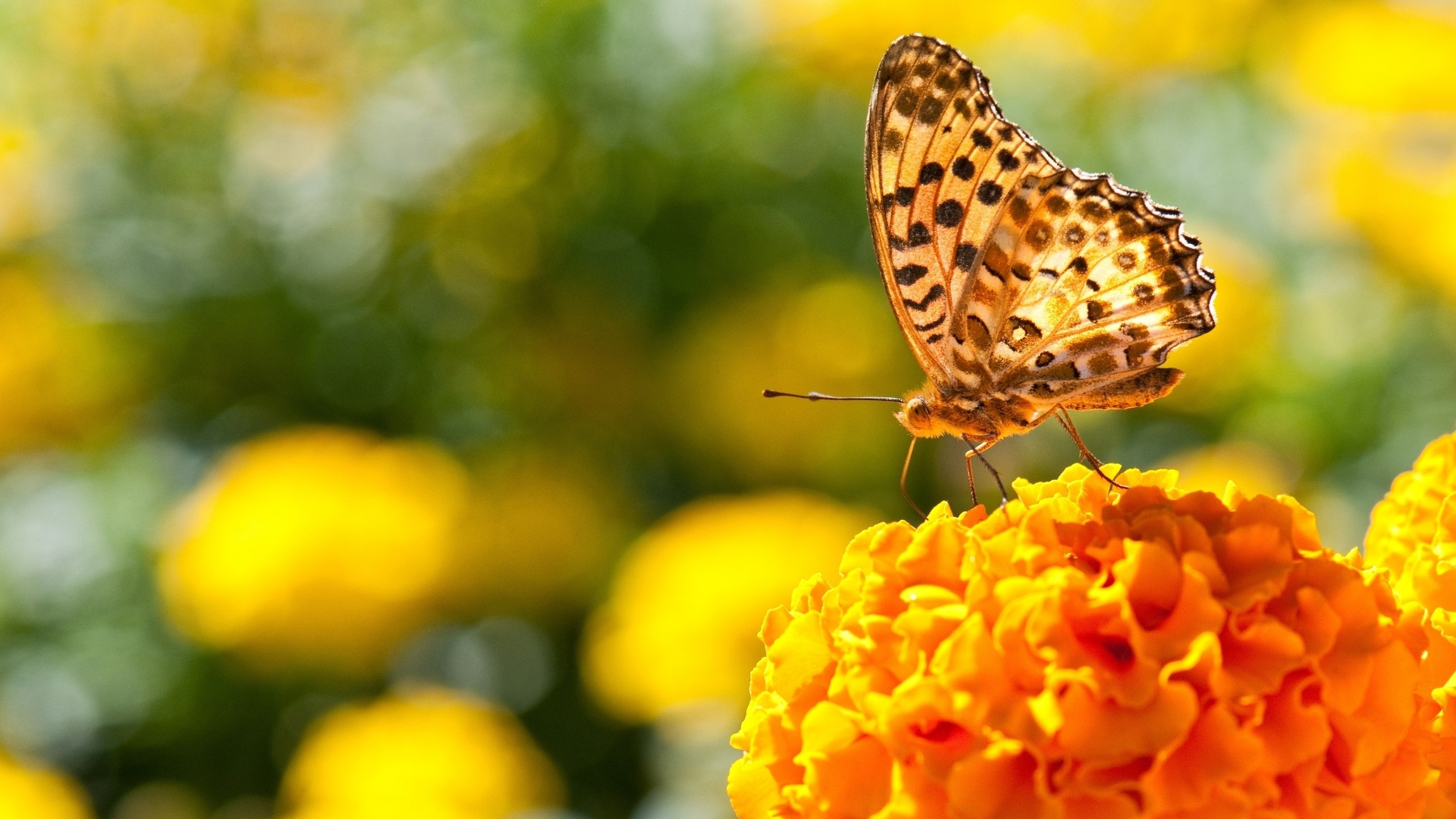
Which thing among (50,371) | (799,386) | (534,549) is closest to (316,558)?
(534,549)

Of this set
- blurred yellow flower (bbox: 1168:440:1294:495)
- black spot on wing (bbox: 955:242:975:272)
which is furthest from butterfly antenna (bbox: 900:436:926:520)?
blurred yellow flower (bbox: 1168:440:1294:495)

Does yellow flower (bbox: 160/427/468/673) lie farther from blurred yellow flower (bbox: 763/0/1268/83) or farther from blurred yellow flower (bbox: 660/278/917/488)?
blurred yellow flower (bbox: 763/0/1268/83)

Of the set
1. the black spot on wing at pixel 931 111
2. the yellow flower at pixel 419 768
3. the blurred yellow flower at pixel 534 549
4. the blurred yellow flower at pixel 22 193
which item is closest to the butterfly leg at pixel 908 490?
the black spot on wing at pixel 931 111

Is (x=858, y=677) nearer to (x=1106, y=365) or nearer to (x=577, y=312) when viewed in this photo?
(x=1106, y=365)

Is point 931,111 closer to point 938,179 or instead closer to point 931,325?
point 938,179

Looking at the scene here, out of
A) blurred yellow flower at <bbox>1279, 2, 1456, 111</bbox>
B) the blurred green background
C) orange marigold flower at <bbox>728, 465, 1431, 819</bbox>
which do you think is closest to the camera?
orange marigold flower at <bbox>728, 465, 1431, 819</bbox>
